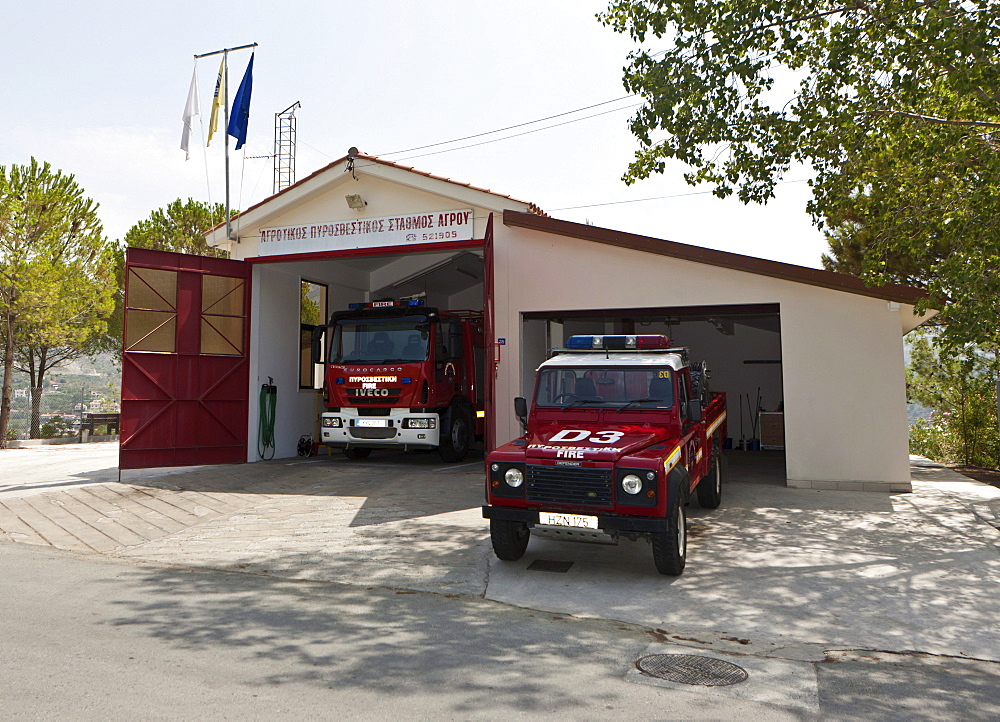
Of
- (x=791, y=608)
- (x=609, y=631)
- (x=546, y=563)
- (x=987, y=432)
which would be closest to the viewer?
(x=609, y=631)

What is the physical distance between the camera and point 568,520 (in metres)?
6.33

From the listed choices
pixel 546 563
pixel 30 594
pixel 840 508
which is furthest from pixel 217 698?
pixel 840 508

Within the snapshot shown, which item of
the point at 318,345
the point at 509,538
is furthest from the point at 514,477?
the point at 318,345

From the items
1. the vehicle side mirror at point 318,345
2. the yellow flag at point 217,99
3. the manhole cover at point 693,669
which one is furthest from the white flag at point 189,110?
the manhole cover at point 693,669

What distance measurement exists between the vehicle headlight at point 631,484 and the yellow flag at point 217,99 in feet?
44.5

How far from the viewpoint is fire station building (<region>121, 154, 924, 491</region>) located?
11438mm

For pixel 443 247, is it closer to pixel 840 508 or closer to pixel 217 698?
pixel 840 508

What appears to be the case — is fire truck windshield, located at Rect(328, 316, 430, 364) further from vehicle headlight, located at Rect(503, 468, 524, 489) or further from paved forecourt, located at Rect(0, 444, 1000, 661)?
vehicle headlight, located at Rect(503, 468, 524, 489)

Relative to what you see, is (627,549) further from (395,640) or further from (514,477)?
(395,640)

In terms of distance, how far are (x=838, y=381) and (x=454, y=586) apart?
7.75 meters

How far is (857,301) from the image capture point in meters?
11.5

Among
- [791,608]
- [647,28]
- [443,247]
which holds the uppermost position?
[647,28]

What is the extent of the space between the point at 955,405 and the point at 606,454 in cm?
1637

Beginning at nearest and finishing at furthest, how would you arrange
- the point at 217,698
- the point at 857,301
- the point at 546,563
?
the point at 217,698
the point at 546,563
the point at 857,301
